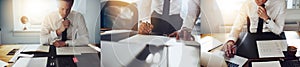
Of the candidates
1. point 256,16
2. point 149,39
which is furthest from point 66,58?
point 256,16

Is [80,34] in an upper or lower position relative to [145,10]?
lower

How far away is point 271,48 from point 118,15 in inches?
42.3

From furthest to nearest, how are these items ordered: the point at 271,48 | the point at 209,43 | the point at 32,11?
the point at 271,48 < the point at 209,43 < the point at 32,11

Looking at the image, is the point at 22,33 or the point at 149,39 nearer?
the point at 22,33

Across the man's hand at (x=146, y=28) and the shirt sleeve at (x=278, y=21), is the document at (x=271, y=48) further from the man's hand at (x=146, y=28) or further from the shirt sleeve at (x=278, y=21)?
the man's hand at (x=146, y=28)

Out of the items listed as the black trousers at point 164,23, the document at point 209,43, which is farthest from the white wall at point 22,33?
the document at point 209,43

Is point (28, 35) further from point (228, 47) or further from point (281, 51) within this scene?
point (281, 51)

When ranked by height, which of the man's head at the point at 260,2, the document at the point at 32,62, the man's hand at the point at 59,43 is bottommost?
the document at the point at 32,62

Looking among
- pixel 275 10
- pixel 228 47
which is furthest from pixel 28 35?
pixel 275 10

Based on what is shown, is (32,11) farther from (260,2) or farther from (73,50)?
(260,2)

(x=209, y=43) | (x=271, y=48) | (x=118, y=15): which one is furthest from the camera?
(x=271, y=48)

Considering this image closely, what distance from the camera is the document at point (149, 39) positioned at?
6.63ft

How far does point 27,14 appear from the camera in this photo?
191cm

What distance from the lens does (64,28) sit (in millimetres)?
1967
